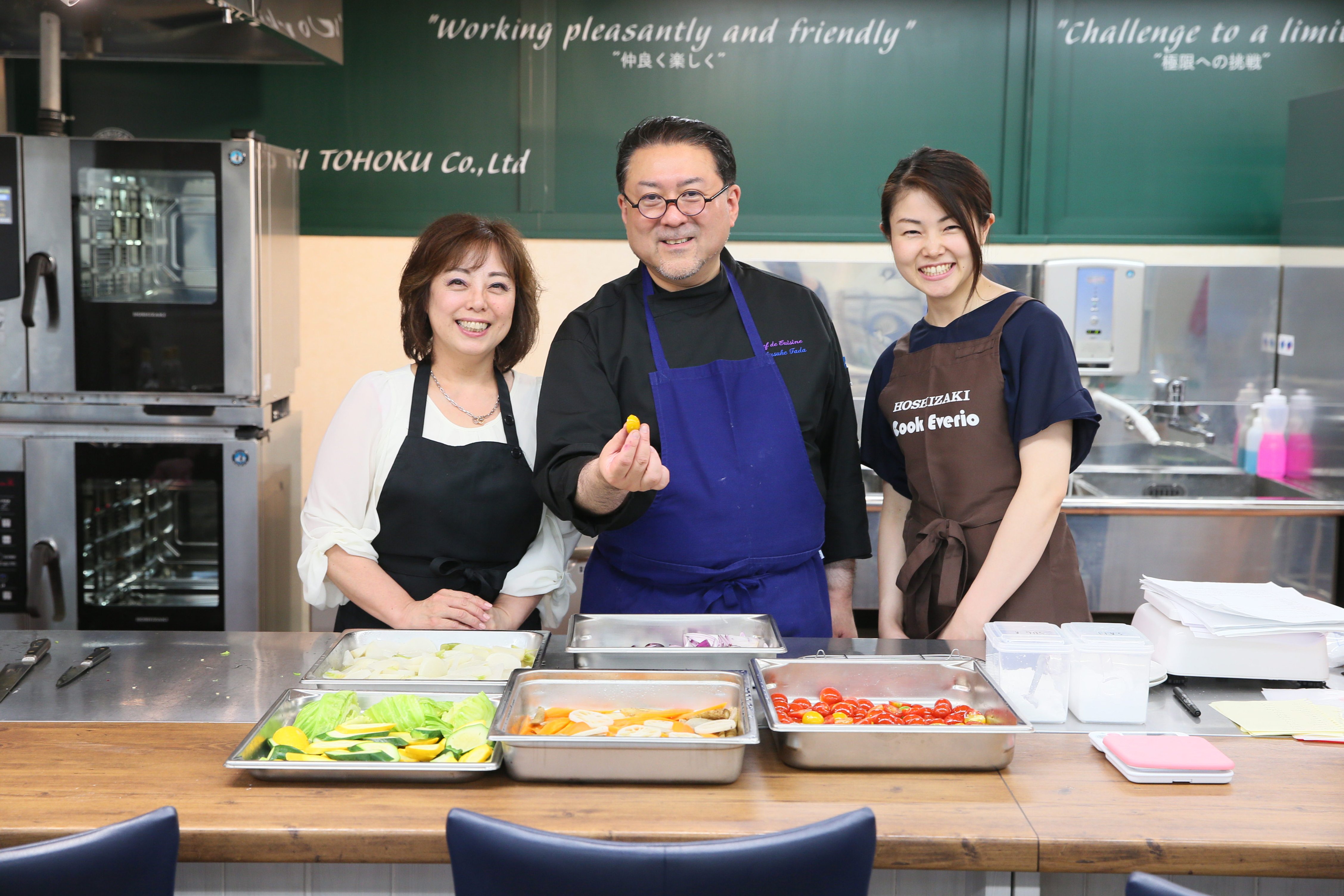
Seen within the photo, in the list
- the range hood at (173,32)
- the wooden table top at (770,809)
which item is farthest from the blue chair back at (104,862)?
the range hood at (173,32)

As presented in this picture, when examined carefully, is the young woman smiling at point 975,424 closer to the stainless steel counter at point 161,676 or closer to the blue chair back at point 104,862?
the stainless steel counter at point 161,676

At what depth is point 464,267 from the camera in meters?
2.20

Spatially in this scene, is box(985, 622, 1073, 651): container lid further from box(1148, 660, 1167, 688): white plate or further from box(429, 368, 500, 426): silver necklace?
box(429, 368, 500, 426): silver necklace

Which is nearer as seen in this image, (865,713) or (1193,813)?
(1193,813)

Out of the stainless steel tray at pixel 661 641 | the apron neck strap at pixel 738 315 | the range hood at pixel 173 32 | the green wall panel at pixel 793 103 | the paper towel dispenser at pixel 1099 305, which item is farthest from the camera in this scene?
the green wall panel at pixel 793 103

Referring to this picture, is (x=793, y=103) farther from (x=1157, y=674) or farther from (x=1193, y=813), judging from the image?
(x=1193, y=813)

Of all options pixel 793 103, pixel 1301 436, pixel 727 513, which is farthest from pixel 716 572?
pixel 1301 436

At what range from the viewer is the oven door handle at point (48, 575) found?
3.21 m

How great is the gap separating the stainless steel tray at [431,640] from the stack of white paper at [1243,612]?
3.58 feet

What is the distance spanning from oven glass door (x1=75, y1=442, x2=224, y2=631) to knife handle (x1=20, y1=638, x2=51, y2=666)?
1310 millimetres

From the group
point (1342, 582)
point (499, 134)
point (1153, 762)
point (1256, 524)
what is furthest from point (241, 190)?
point (1342, 582)

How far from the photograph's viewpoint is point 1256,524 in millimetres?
3303

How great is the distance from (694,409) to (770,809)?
0.96m

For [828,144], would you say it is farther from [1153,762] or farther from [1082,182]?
[1153,762]
